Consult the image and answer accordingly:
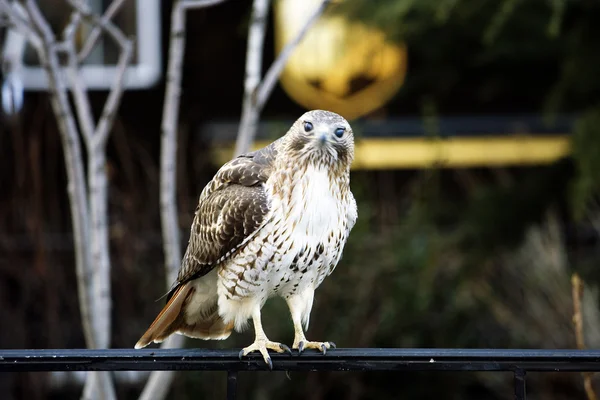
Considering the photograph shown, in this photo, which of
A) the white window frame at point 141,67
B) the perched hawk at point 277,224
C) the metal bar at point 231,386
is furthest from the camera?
the white window frame at point 141,67

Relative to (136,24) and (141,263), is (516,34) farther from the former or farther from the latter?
(136,24)

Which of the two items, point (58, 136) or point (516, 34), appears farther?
point (58, 136)

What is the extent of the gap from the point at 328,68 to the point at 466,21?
3.90 m

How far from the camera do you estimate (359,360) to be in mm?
1997

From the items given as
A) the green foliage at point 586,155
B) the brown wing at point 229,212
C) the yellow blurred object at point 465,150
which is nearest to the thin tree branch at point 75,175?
the brown wing at point 229,212

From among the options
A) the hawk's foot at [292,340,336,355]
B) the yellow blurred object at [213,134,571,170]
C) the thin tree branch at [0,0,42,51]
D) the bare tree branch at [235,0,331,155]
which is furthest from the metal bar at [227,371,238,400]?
the yellow blurred object at [213,134,571,170]

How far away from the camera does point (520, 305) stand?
20.0 feet

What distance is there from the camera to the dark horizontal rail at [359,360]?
191 centimetres

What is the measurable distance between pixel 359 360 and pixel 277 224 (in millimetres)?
678

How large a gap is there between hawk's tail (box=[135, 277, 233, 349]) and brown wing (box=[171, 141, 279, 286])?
0.21ft

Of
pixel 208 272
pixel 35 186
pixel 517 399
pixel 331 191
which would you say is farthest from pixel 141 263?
pixel 517 399

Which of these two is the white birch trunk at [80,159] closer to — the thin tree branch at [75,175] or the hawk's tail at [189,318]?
the thin tree branch at [75,175]

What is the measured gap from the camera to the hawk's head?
248 centimetres

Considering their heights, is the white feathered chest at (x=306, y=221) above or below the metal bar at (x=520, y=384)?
above
